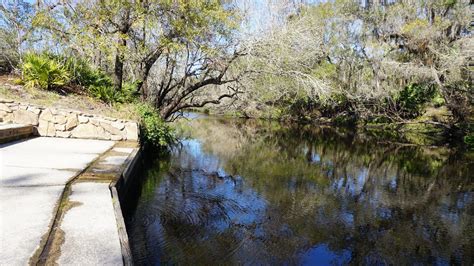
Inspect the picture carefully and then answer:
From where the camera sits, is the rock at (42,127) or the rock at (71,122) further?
the rock at (71,122)

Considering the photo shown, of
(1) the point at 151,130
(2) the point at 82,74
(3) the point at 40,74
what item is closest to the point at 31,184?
(3) the point at 40,74

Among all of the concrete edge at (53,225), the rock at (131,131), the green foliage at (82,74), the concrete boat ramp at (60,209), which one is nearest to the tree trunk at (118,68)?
the green foliage at (82,74)

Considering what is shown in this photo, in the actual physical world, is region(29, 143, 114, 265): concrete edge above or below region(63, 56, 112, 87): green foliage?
below

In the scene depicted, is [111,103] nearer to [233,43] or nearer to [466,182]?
[233,43]

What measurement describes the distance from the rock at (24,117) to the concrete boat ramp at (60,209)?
1.77 meters

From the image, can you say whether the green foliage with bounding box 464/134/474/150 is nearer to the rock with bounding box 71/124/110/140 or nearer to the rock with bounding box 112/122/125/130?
the rock with bounding box 112/122/125/130

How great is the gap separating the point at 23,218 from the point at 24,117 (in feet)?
18.2

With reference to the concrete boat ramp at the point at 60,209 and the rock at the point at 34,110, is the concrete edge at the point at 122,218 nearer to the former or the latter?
the concrete boat ramp at the point at 60,209

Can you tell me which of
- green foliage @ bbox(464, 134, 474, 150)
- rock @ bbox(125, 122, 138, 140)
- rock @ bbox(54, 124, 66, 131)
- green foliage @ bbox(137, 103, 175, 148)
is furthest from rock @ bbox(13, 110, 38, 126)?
green foliage @ bbox(464, 134, 474, 150)

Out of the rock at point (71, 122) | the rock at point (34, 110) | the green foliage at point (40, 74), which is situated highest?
the green foliage at point (40, 74)

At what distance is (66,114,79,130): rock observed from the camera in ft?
27.5

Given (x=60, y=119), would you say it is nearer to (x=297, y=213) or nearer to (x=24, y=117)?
(x=24, y=117)

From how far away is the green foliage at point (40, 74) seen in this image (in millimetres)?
9312

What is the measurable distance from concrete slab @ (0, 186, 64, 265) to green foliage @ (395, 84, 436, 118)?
28.1 m
